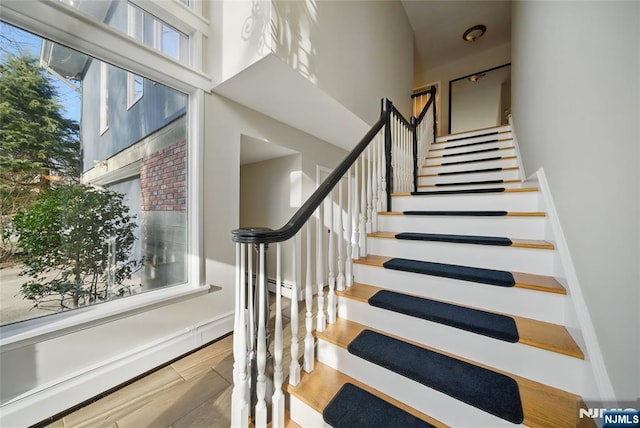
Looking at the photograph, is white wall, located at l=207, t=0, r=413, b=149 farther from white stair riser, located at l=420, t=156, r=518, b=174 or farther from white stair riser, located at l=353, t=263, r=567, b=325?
white stair riser, located at l=353, t=263, r=567, b=325

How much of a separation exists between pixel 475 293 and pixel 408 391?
0.64 meters

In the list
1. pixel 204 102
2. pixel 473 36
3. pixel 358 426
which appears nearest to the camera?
pixel 358 426

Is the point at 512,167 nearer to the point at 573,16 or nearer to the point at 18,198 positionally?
the point at 573,16

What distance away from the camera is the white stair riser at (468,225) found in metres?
1.52

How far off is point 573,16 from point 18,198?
3.13m

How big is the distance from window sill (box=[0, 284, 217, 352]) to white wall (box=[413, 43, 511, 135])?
21.7 ft

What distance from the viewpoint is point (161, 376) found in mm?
1656

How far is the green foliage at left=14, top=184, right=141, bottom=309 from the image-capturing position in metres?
1.38

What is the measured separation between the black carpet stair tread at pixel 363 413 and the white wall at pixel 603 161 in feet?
2.37

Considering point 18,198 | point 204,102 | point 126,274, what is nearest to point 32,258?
point 18,198

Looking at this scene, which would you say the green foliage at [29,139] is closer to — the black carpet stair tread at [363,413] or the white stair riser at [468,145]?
the black carpet stair tread at [363,413]

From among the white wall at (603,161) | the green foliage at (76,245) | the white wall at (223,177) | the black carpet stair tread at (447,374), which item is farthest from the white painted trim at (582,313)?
the green foliage at (76,245)

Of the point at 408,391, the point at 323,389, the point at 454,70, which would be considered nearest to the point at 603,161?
the point at 408,391

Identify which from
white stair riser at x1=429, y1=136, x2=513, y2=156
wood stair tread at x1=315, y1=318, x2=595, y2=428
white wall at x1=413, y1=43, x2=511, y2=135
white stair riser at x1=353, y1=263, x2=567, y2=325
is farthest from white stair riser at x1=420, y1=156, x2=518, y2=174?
white wall at x1=413, y1=43, x2=511, y2=135
